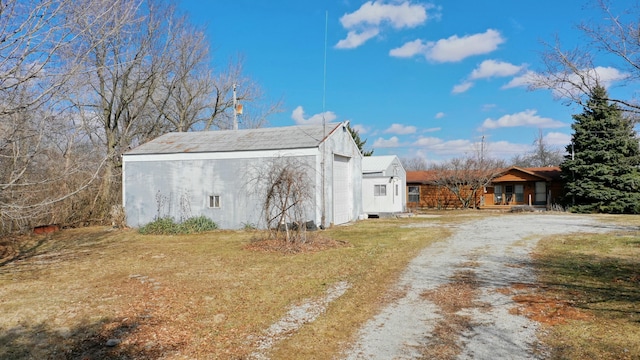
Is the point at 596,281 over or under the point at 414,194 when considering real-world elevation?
under

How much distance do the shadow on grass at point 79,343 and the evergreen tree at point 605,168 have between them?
25498mm

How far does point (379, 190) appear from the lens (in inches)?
907

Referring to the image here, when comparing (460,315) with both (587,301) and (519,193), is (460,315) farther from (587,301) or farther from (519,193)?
(519,193)

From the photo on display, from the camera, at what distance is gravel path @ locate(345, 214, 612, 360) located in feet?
13.4

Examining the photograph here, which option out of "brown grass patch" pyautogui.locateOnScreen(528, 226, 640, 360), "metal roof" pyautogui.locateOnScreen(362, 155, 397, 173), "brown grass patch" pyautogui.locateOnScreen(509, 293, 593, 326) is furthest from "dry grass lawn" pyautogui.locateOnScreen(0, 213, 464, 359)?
"metal roof" pyautogui.locateOnScreen(362, 155, 397, 173)

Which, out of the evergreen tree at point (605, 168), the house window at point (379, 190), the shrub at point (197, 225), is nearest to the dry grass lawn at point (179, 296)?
the shrub at point (197, 225)

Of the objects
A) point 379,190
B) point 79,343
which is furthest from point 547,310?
point 379,190

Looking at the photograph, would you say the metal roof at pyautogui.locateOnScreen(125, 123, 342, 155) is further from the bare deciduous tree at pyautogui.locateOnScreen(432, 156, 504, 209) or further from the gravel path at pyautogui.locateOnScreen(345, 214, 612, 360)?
the bare deciduous tree at pyautogui.locateOnScreen(432, 156, 504, 209)

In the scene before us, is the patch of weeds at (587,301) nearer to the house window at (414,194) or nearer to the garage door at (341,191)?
the garage door at (341,191)

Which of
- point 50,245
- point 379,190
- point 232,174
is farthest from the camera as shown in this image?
point 379,190

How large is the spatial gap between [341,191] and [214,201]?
5616 millimetres

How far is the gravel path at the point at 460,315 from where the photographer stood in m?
4.09

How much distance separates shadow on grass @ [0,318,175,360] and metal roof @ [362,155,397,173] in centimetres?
1898

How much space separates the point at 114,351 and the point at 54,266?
6053 mm
